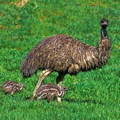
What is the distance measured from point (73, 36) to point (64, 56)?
16176 millimetres

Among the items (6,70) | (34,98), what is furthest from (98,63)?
(6,70)

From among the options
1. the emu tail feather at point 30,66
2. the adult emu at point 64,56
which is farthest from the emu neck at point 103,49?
the emu tail feather at point 30,66

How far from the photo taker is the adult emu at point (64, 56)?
1530 cm

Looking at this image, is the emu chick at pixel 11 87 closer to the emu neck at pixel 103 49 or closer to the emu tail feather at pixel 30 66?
the emu tail feather at pixel 30 66

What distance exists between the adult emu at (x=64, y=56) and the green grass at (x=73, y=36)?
982mm

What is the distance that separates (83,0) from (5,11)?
21.7ft

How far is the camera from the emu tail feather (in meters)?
15.5

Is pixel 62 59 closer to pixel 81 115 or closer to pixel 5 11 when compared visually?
pixel 81 115

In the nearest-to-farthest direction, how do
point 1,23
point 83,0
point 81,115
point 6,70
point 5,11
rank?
point 81,115 < point 6,70 < point 1,23 < point 5,11 < point 83,0

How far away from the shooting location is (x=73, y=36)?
1236 inches

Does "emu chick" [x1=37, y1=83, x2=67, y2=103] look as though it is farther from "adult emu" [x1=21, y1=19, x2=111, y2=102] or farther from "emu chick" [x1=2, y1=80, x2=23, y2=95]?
"emu chick" [x1=2, y1=80, x2=23, y2=95]

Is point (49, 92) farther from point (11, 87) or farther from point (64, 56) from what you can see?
point (11, 87)

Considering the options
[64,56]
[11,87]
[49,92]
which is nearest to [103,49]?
[64,56]

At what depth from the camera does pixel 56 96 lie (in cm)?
1543
